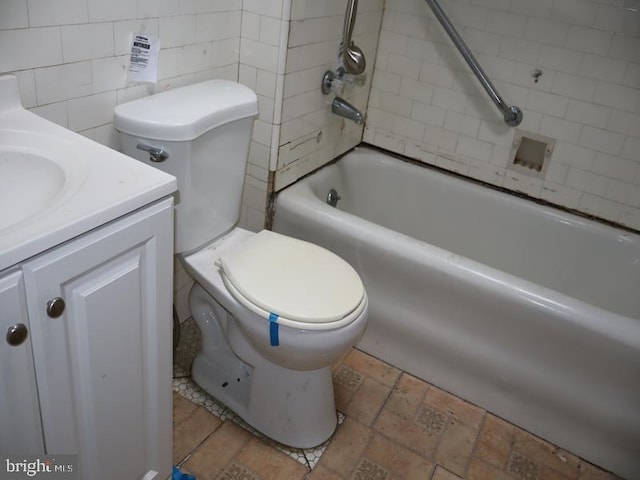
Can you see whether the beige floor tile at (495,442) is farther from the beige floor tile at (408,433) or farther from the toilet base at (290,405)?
the toilet base at (290,405)

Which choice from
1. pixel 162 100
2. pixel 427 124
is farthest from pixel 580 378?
pixel 162 100

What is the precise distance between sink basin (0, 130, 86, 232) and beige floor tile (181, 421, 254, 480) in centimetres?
86

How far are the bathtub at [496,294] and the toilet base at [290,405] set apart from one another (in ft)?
1.29

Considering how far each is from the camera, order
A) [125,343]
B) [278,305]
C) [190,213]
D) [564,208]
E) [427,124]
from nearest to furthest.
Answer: [125,343] < [278,305] < [190,213] < [564,208] < [427,124]

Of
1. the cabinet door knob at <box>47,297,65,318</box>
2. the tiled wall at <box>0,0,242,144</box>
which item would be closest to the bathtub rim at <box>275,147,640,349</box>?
the tiled wall at <box>0,0,242,144</box>

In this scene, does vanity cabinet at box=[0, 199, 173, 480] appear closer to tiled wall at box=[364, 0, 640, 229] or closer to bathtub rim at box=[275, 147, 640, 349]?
bathtub rim at box=[275, 147, 640, 349]

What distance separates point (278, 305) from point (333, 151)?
975 mm

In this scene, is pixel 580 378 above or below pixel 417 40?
below

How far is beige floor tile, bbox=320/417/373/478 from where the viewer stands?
5.14 ft

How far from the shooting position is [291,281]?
57.1 inches

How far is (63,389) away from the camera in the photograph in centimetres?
97

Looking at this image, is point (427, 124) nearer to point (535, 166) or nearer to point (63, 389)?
point (535, 166)

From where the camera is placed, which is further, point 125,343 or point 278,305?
point 278,305

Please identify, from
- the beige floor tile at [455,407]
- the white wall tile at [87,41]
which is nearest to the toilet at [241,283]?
the white wall tile at [87,41]
